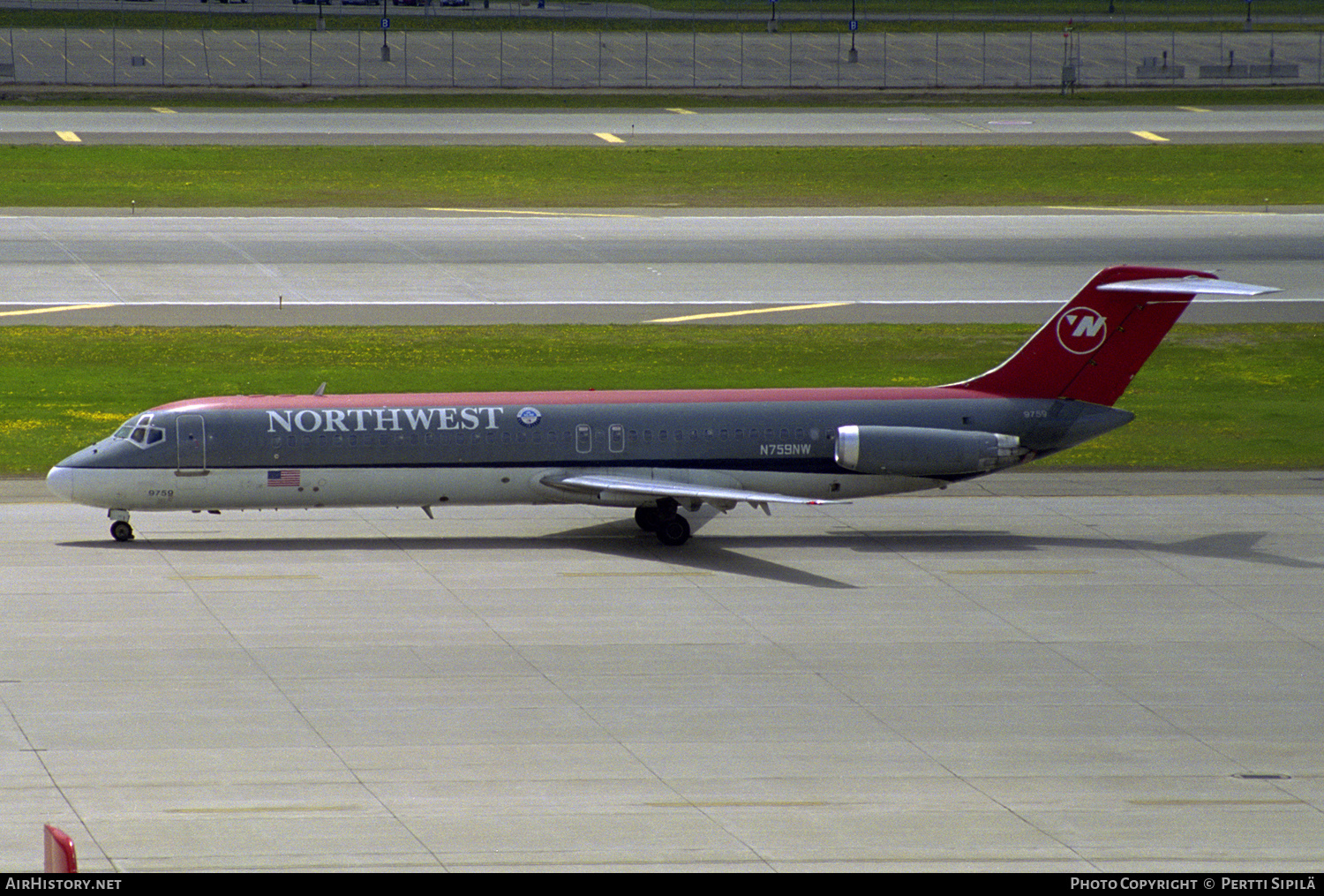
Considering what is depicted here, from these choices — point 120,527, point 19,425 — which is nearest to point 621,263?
point 19,425

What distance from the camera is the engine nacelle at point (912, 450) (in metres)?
39.0

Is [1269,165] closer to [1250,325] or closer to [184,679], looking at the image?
[1250,325]

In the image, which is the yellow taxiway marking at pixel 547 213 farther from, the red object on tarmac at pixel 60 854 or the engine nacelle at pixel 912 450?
the red object on tarmac at pixel 60 854

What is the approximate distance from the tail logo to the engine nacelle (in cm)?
327

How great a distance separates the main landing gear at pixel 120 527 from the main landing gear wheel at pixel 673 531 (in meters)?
12.4

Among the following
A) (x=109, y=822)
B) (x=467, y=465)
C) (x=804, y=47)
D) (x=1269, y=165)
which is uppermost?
(x=804, y=47)

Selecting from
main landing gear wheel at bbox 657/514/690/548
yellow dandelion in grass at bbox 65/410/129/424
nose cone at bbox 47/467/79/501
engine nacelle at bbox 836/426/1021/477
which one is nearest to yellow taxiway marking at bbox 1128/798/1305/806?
engine nacelle at bbox 836/426/1021/477

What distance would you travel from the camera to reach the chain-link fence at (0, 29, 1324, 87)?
438 feet

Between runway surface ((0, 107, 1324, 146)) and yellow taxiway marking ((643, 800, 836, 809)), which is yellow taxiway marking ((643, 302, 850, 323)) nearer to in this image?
runway surface ((0, 107, 1324, 146))

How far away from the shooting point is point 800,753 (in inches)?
1013

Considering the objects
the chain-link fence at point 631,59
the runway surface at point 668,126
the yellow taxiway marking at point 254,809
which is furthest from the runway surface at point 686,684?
the chain-link fence at point 631,59

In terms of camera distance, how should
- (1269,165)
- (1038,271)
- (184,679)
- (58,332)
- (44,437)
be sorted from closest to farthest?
1. (184,679)
2. (44,437)
3. (58,332)
4. (1038,271)
5. (1269,165)

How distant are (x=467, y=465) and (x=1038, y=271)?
139 feet

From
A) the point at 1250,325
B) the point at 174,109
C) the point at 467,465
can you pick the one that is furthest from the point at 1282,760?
the point at 174,109
